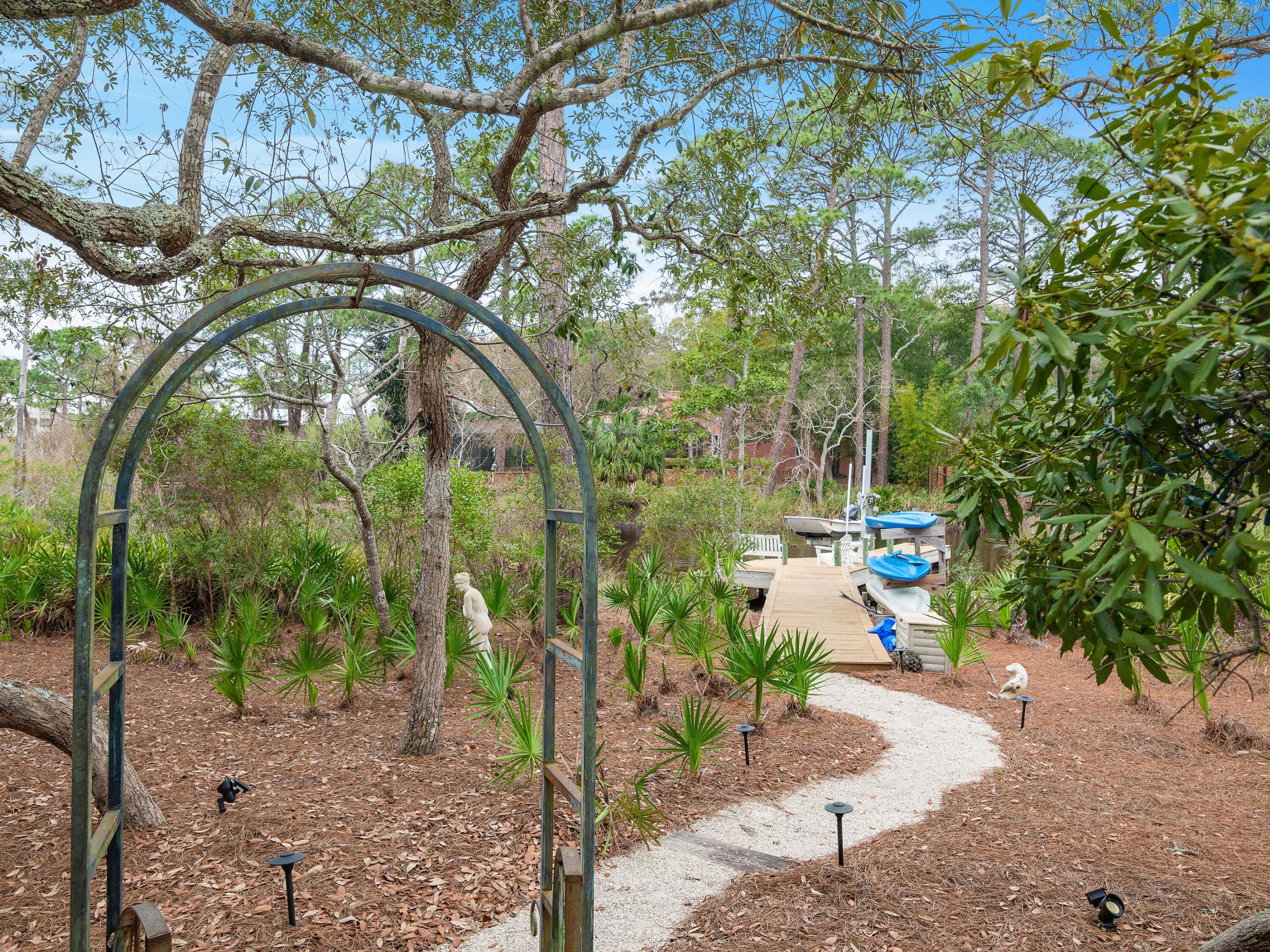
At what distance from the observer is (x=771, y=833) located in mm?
5027

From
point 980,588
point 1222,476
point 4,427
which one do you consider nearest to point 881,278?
point 980,588

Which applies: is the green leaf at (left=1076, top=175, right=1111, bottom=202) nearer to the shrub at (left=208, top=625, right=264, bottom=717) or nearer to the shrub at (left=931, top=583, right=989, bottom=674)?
the shrub at (left=208, top=625, right=264, bottom=717)

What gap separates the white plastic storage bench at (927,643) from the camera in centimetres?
946

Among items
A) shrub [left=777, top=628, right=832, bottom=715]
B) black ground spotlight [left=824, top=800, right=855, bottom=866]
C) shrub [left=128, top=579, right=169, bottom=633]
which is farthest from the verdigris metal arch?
shrub [left=128, top=579, right=169, bottom=633]

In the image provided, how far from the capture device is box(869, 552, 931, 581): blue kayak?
11.9 metres

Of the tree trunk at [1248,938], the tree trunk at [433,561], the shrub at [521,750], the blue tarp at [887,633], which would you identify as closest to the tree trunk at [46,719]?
the tree trunk at [433,561]

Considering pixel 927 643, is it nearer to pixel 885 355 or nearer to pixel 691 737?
pixel 691 737

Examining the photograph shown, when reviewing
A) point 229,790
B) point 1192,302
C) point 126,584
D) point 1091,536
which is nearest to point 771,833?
point 229,790

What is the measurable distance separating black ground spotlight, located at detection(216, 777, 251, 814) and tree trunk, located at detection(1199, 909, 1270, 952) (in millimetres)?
4638

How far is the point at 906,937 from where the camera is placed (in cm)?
370

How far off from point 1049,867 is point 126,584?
451 centimetres

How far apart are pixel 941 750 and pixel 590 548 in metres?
5.04

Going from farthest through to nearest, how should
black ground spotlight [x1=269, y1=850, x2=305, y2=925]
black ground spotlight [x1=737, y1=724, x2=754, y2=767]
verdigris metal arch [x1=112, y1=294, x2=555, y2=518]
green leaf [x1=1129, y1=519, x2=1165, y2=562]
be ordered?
black ground spotlight [x1=737, y1=724, x2=754, y2=767]
black ground spotlight [x1=269, y1=850, x2=305, y2=925]
verdigris metal arch [x1=112, y1=294, x2=555, y2=518]
green leaf [x1=1129, y1=519, x2=1165, y2=562]

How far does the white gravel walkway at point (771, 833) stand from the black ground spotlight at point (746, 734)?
440mm
